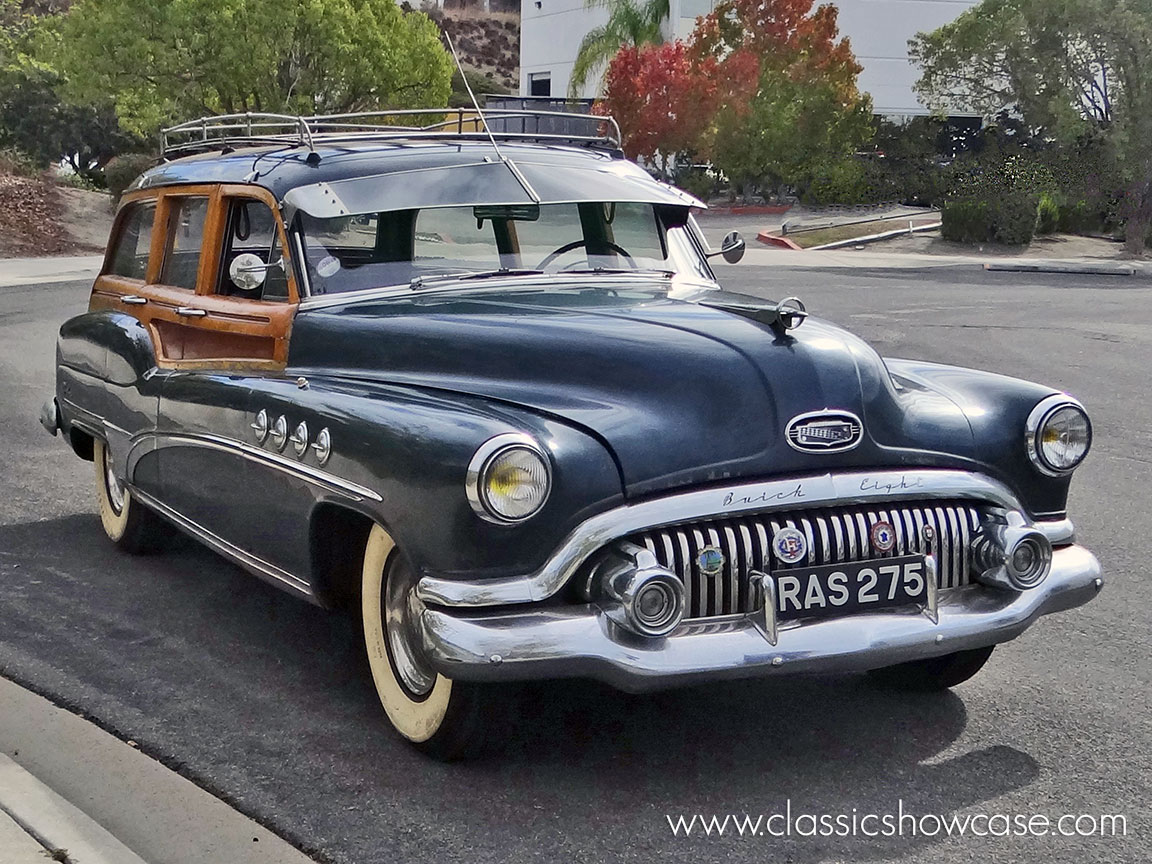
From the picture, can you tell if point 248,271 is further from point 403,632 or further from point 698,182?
point 698,182

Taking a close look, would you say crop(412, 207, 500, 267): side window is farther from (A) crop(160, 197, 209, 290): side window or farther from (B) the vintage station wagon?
(A) crop(160, 197, 209, 290): side window

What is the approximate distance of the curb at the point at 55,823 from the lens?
3.43 meters

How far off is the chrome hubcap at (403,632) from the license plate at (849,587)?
1011 mm

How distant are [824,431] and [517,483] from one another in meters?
0.90

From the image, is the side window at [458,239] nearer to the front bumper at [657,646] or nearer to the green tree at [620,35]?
the front bumper at [657,646]

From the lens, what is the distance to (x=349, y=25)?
30.2m

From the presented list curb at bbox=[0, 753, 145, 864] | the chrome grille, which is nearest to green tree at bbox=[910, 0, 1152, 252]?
the chrome grille

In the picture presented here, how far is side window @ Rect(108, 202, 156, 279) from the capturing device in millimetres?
6301

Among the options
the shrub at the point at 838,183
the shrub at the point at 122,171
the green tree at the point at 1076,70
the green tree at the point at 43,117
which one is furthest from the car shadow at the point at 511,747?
the green tree at the point at 43,117

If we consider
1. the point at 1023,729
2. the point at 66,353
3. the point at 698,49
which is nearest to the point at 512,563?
the point at 1023,729

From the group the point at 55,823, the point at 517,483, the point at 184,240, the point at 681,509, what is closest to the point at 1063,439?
the point at 681,509

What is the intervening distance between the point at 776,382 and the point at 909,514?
0.52m

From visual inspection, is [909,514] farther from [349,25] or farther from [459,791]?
[349,25]

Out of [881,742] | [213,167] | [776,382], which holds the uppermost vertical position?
[213,167]
